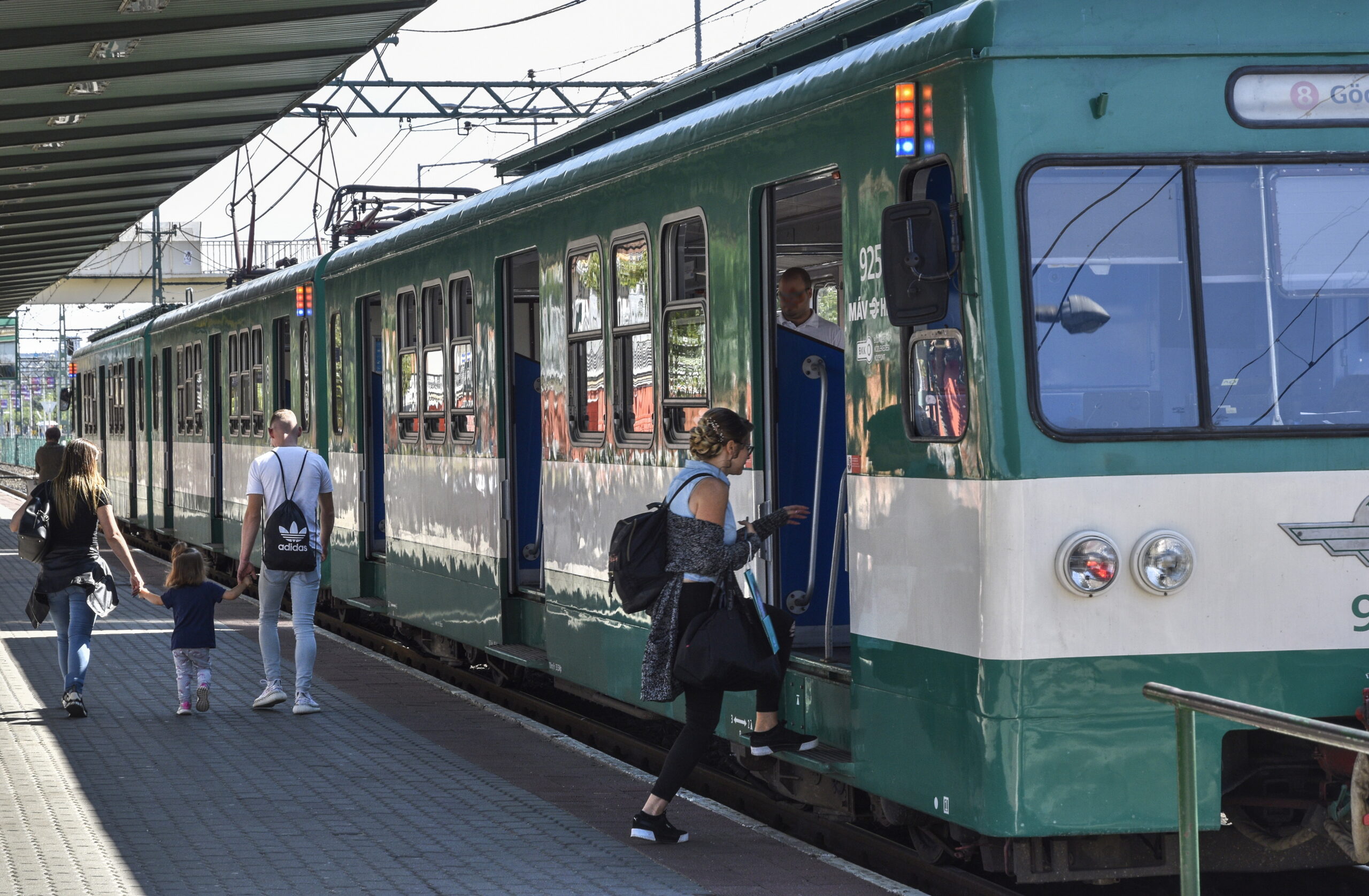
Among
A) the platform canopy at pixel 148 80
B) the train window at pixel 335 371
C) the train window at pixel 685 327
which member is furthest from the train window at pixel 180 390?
the train window at pixel 685 327

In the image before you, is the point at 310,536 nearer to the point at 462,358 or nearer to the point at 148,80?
the point at 462,358

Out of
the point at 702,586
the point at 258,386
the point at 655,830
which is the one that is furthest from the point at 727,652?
the point at 258,386

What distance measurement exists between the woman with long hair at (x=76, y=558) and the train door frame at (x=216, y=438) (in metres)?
9.87

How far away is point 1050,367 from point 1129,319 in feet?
1.02

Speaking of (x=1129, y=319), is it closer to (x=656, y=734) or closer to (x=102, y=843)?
(x=102, y=843)

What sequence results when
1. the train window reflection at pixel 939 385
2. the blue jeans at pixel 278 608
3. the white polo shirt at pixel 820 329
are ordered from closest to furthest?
the train window reflection at pixel 939 385 < the white polo shirt at pixel 820 329 < the blue jeans at pixel 278 608

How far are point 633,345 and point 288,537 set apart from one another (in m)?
3.10

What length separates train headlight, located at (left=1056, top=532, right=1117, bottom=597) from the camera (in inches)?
225

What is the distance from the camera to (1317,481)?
5.88 metres

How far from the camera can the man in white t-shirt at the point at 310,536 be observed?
10805 mm

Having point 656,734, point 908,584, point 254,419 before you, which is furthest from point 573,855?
point 254,419

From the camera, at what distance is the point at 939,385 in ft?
20.0

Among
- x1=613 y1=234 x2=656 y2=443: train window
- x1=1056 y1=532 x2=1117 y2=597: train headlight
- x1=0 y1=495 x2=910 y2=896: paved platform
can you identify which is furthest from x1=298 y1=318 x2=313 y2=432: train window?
x1=1056 y1=532 x2=1117 y2=597: train headlight

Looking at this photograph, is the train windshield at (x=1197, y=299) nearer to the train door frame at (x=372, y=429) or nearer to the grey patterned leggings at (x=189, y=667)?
the grey patterned leggings at (x=189, y=667)
